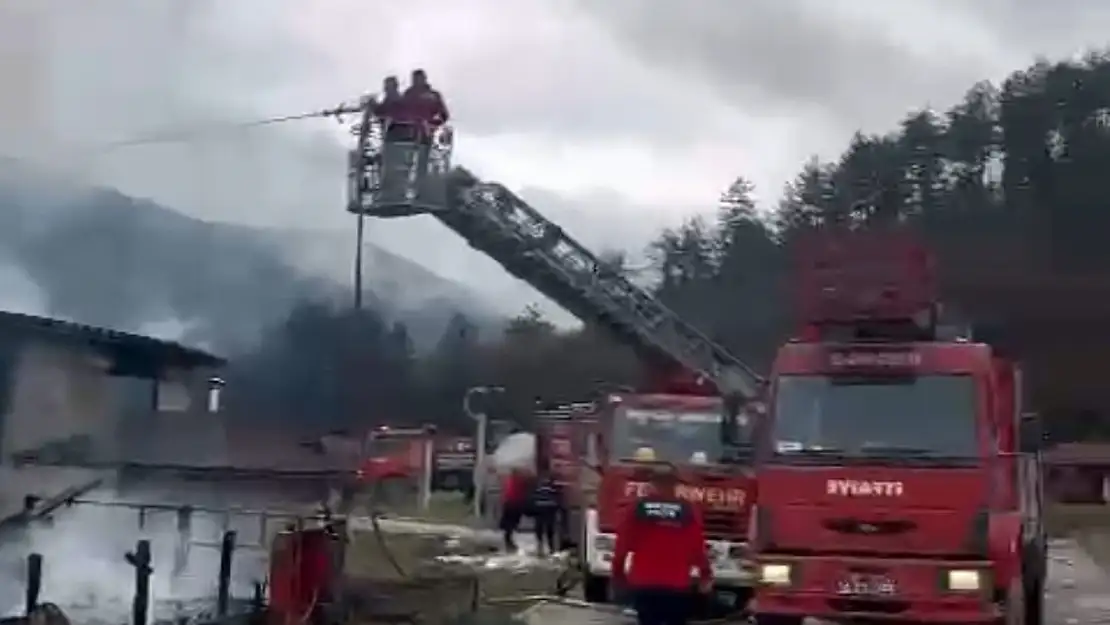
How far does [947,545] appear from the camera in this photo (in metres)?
11.9

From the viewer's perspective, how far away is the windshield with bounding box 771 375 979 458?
12219mm

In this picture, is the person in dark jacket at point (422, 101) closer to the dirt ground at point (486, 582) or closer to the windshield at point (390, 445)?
the dirt ground at point (486, 582)

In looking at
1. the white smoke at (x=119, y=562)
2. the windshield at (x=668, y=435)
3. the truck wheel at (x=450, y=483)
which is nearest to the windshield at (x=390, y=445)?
the truck wheel at (x=450, y=483)

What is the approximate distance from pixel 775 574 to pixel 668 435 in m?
4.42

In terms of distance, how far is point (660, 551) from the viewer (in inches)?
531

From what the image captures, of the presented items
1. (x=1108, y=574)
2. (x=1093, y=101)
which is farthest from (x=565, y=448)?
(x=1093, y=101)

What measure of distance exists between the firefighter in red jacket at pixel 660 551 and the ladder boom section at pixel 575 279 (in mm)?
10059

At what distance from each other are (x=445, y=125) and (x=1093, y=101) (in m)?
41.1

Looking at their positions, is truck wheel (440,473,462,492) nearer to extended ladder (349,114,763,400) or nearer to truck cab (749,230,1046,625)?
extended ladder (349,114,763,400)

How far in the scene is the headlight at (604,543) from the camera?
53.3 feet

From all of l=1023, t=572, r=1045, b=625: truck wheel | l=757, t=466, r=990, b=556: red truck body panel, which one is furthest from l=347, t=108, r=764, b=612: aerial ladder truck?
l=1023, t=572, r=1045, b=625: truck wheel

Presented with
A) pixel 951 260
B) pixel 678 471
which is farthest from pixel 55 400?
pixel 951 260

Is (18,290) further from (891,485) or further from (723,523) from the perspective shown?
(891,485)

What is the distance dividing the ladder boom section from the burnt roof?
17.3 feet
